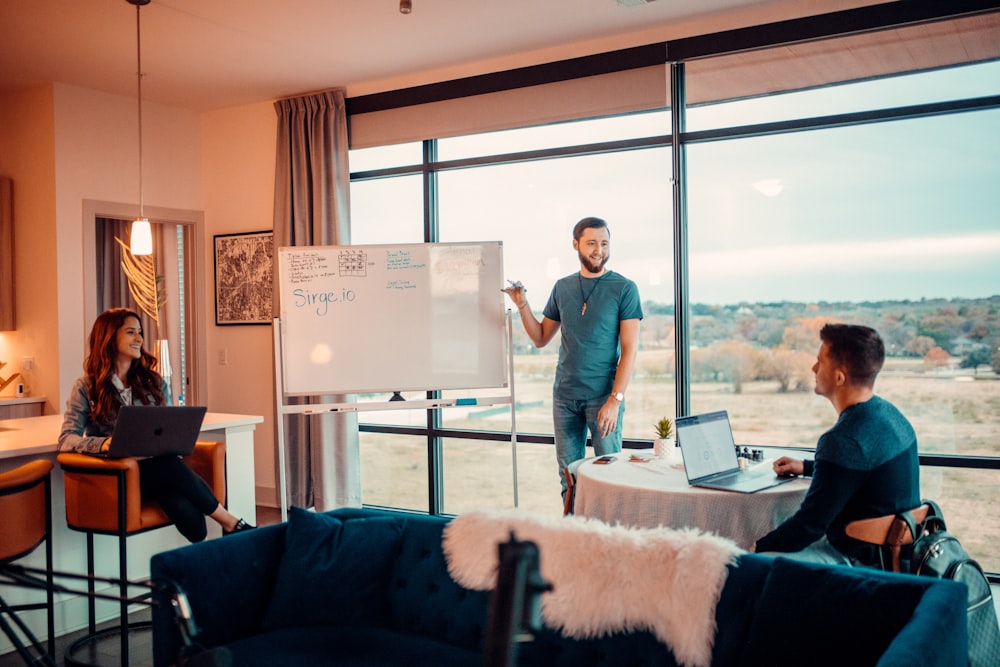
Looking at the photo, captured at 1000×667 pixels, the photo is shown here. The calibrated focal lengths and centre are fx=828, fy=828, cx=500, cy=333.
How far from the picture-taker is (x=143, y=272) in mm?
6289

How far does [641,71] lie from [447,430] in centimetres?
250

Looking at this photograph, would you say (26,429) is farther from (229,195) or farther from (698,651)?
(698,651)

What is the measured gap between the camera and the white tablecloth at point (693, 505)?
2.56 m

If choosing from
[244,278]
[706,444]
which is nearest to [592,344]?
[706,444]

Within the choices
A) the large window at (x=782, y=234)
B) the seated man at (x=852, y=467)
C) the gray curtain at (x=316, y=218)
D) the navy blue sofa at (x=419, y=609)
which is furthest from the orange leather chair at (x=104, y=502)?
the large window at (x=782, y=234)

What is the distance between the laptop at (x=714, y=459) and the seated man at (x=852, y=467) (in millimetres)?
241

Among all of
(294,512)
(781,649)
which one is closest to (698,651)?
(781,649)

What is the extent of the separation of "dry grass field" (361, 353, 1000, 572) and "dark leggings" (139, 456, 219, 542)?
1.81 metres

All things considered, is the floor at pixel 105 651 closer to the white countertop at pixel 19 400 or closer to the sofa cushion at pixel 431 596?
the sofa cushion at pixel 431 596

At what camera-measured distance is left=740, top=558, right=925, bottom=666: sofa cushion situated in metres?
1.72

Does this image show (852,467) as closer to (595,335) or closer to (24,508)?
(595,335)

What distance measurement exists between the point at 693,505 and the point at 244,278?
14.3ft

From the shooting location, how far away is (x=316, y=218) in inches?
219

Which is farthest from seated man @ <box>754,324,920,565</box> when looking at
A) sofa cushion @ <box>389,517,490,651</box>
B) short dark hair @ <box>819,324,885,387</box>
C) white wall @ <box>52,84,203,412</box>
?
white wall @ <box>52,84,203,412</box>
